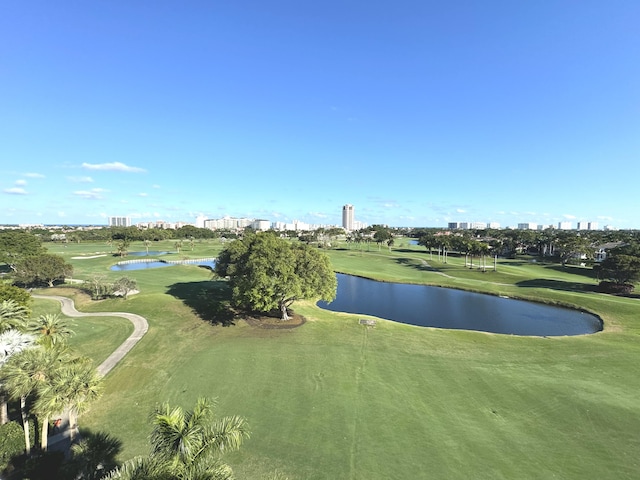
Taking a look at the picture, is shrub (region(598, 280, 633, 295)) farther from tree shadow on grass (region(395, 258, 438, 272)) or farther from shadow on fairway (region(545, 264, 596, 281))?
tree shadow on grass (region(395, 258, 438, 272))

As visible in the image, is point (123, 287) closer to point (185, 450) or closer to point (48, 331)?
point (48, 331)

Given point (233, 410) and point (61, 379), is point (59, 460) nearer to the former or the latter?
point (61, 379)

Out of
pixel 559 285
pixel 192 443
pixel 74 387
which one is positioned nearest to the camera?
pixel 192 443

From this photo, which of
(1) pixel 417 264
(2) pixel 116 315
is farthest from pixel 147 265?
(1) pixel 417 264

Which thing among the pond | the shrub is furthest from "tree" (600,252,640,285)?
the pond

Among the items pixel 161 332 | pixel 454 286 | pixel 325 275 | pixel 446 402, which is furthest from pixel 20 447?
pixel 454 286
